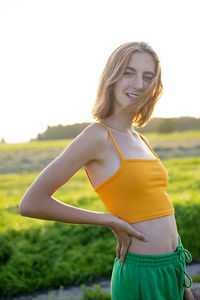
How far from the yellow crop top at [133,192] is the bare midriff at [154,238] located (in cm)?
3

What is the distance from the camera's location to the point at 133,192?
170 cm

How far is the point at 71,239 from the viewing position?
5.00m

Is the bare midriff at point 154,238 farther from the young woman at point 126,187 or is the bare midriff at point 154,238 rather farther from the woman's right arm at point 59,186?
the woman's right arm at point 59,186

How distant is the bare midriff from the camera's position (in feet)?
5.72

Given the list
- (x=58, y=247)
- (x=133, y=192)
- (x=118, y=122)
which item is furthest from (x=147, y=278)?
(x=58, y=247)

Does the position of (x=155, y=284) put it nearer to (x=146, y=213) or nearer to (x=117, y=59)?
(x=146, y=213)

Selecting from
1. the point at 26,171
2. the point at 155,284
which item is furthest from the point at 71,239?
the point at 26,171

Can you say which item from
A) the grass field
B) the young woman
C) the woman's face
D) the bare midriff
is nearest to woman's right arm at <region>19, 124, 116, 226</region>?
the young woman

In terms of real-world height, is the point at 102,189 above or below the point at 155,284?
above

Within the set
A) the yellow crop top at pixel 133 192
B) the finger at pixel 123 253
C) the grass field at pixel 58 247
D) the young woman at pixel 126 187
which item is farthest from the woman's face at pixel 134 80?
the grass field at pixel 58 247

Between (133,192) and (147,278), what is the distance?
442mm

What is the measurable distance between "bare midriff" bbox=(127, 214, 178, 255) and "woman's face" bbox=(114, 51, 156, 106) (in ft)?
2.12

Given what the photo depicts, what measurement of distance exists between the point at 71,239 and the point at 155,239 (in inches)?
134

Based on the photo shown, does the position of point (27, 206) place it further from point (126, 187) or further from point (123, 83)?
point (123, 83)
